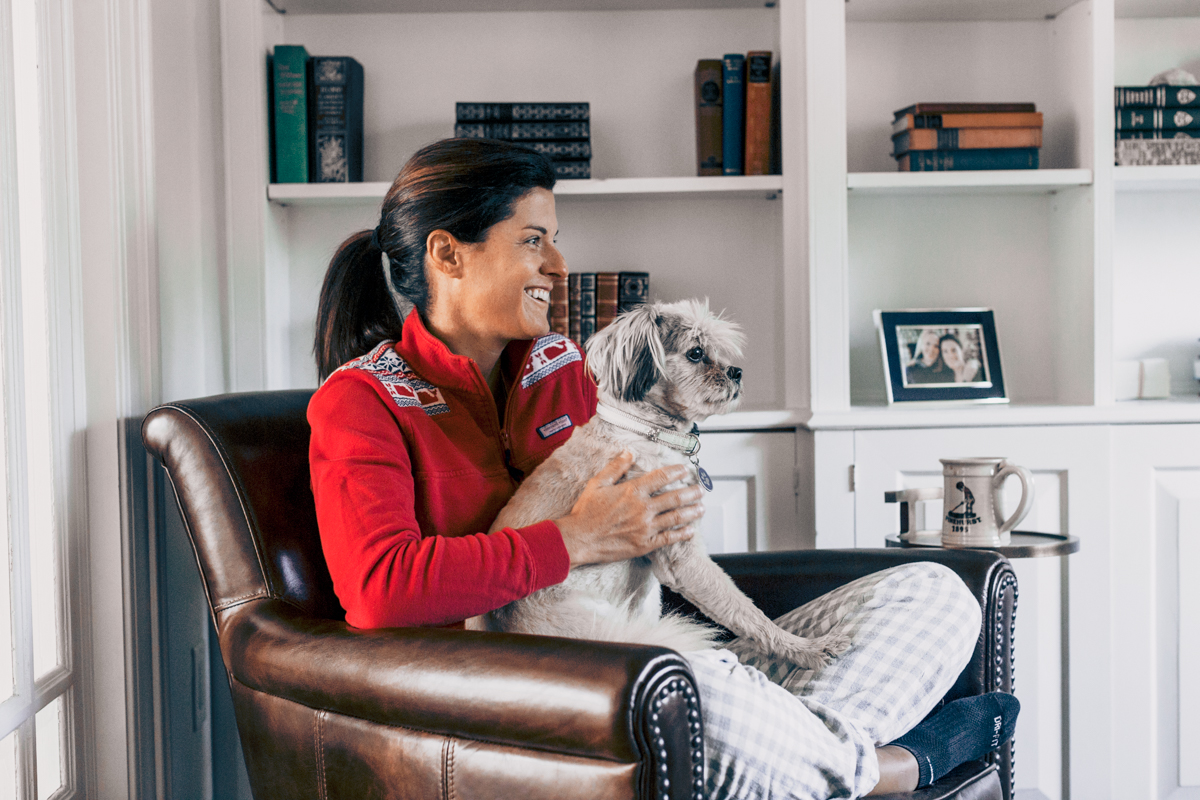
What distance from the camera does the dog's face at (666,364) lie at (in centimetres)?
123

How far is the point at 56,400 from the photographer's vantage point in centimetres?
142

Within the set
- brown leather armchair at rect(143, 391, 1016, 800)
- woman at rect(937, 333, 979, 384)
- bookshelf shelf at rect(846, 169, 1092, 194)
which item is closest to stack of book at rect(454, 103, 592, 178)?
bookshelf shelf at rect(846, 169, 1092, 194)

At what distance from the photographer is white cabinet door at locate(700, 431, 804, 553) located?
6.98 ft

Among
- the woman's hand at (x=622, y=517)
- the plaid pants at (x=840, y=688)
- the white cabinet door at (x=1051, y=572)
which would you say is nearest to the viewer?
the plaid pants at (x=840, y=688)

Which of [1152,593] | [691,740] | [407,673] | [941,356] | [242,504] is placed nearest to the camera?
[691,740]

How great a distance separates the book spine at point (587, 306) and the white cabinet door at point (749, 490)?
0.42 metres

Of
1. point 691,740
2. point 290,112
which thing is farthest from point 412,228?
point 290,112

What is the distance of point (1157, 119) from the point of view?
7.04 ft

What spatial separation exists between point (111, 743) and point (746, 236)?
187 centimetres

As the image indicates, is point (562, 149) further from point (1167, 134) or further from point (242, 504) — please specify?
point (1167, 134)

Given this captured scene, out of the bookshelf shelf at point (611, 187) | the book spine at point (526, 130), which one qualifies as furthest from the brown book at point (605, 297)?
the book spine at point (526, 130)

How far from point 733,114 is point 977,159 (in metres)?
→ 0.60

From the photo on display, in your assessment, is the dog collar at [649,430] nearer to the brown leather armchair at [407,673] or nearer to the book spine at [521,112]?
the brown leather armchair at [407,673]

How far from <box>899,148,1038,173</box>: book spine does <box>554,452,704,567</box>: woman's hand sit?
53.1 inches
